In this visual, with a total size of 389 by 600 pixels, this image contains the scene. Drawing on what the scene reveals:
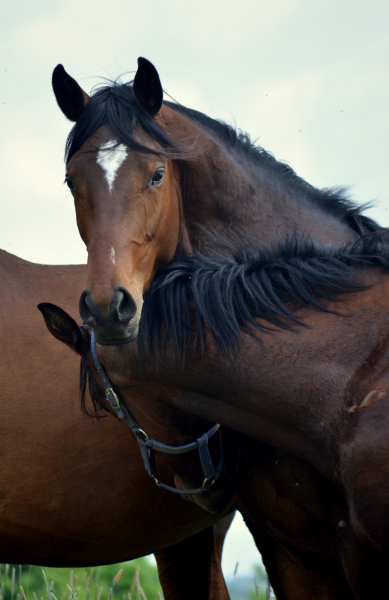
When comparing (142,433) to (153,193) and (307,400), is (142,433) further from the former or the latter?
(153,193)

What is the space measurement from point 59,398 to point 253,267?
5.07 ft

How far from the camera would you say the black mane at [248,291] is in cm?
229

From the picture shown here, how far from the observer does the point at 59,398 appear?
3.44 meters

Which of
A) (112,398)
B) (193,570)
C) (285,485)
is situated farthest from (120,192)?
(193,570)

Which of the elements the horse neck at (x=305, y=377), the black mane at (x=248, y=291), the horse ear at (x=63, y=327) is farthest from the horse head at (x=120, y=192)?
the horse neck at (x=305, y=377)

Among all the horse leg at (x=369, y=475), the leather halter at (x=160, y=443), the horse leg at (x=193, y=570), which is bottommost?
the horse leg at (x=193, y=570)

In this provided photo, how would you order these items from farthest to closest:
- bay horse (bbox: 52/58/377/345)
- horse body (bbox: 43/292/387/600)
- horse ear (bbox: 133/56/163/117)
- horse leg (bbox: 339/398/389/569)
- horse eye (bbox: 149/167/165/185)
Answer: horse ear (bbox: 133/56/163/117) → horse eye (bbox: 149/167/165/185) → bay horse (bbox: 52/58/377/345) → horse body (bbox: 43/292/387/600) → horse leg (bbox: 339/398/389/569)

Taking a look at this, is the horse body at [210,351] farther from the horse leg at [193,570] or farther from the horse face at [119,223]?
the horse leg at [193,570]

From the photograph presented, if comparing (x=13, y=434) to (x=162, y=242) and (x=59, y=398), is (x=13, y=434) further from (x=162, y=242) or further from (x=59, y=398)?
(x=162, y=242)

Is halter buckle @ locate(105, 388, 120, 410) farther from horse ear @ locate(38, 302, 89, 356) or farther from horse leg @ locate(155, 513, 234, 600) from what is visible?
horse leg @ locate(155, 513, 234, 600)

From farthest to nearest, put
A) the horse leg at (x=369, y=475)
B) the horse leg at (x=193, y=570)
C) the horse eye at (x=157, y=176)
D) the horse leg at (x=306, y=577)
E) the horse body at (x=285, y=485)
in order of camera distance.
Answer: the horse leg at (x=193, y=570), the horse eye at (x=157, y=176), the horse leg at (x=306, y=577), the horse body at (x=285, y=485), the horse leg at (x=369, y=475)

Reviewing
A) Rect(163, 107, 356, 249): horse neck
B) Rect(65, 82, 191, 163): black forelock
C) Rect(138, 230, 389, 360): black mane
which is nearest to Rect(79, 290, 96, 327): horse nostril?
Rect(138, 230, 389, 360): black mane

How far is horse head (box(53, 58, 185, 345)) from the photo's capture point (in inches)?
→ 92.3

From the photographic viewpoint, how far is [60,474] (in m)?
3.38
